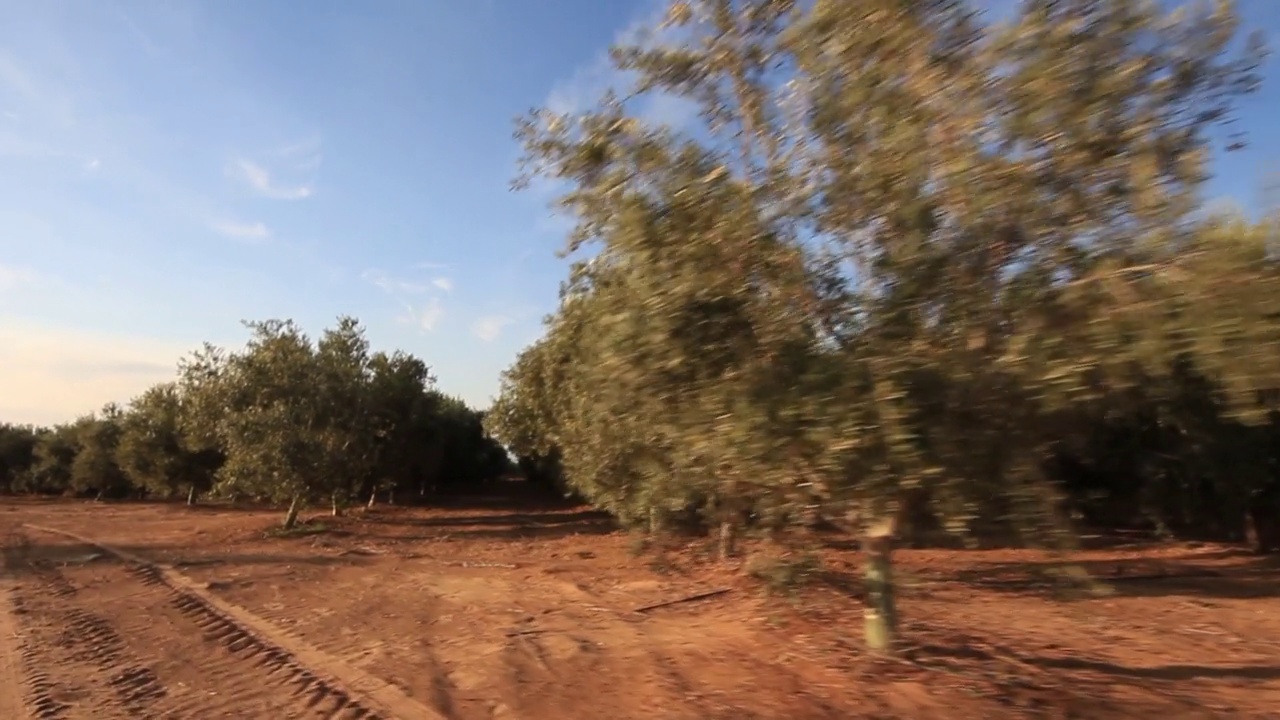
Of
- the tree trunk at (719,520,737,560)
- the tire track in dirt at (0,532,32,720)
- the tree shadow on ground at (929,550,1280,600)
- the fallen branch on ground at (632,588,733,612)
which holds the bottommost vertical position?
the tire track in dirt at (0,532,32,720)

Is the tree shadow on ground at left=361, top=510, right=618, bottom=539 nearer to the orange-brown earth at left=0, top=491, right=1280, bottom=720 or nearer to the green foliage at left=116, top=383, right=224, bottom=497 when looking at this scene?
the orange-brown earth at left=0, top=491, right=1280, bottom=720

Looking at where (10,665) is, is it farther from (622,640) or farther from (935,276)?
(935,276)

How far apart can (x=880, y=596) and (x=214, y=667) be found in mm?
6731

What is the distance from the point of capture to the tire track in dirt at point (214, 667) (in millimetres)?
7672

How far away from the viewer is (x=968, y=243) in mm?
5512

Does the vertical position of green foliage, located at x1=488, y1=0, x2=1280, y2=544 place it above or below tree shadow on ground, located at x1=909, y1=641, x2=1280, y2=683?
above

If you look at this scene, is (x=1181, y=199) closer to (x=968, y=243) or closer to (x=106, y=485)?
(x=968, y=243)

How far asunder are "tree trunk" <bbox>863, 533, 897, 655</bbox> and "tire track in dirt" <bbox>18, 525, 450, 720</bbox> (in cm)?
390

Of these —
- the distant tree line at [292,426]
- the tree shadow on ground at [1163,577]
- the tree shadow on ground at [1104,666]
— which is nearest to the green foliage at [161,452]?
the distant tree line at [292,426]

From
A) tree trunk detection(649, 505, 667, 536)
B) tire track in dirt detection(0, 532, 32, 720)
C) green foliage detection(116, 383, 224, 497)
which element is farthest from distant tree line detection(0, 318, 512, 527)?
tree trunk detection(649, 505, 667, 536)

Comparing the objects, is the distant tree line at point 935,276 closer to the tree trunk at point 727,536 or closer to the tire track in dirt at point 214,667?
the tree trunk at point 727,536

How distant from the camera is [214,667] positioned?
9.12 metres

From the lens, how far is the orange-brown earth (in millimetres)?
7594

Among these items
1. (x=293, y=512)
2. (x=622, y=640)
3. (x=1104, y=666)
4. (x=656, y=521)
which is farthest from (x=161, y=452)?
(x=1104, y=666)
